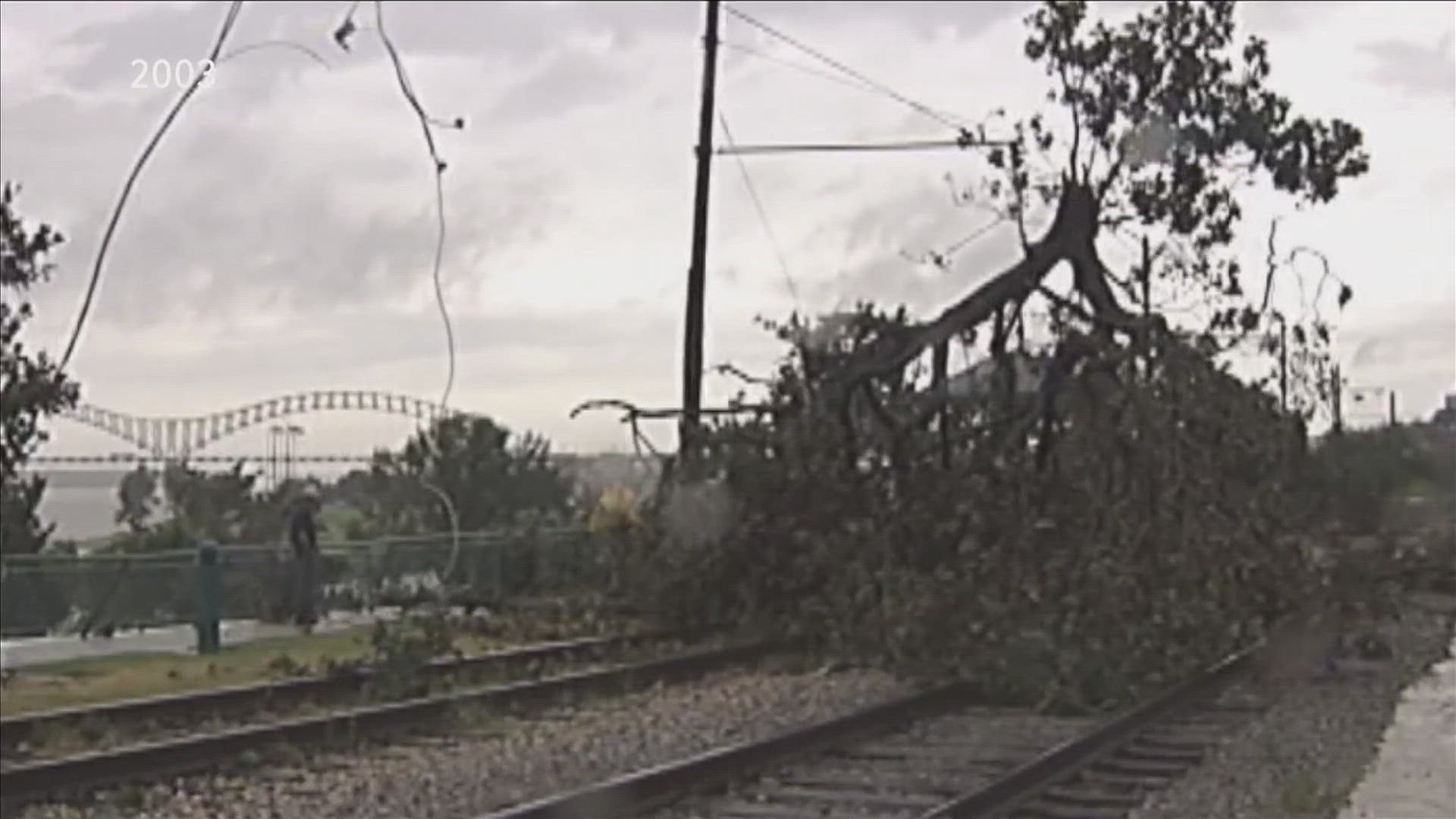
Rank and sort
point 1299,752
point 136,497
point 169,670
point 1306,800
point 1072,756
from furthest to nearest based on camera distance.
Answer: point 136,497 → point 169,670 → point 1299,752 → point 1072,756 → point 1306,800

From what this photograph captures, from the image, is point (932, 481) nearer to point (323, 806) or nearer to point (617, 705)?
point (617, 705)

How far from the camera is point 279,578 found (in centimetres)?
2714

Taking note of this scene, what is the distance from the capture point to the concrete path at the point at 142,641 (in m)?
23.2

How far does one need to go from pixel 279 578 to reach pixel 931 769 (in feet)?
42.7

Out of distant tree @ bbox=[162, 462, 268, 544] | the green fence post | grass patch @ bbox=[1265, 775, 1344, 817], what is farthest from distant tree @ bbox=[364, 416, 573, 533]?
grass patch @ bbox=[1265, 775, 1344, 817]

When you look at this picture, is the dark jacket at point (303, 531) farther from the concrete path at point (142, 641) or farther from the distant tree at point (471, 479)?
the distant tree at point (471, 479)

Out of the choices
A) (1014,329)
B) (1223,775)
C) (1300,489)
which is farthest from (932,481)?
(1223,775)

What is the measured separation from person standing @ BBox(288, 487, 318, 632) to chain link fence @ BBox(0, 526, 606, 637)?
97 mm

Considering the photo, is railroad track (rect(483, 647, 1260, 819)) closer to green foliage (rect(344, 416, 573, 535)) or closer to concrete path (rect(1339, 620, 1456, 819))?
concrete path (rect(1339, 620, 1456, 819))

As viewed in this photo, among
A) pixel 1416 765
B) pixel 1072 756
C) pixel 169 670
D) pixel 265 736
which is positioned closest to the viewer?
pixel 1072 756

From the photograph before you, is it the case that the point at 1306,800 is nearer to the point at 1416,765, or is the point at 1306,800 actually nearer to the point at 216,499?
the point at 1416,765

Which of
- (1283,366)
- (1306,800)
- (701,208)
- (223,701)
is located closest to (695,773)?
(1306,800)

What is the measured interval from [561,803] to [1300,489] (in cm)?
1530

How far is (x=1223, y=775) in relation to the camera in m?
15.7
